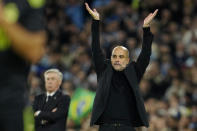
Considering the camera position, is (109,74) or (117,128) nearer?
(117,128)

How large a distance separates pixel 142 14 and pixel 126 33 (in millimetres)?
1192

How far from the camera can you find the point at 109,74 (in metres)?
7.48

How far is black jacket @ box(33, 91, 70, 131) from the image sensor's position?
8.20 meters

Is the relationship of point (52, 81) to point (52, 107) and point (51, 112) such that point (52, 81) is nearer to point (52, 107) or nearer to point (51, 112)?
point (52, 107)

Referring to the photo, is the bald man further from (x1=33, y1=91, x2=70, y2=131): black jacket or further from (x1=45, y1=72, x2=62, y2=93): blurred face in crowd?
(x1=45, y1=72, x2=62, y2=93): blurred face in crowd

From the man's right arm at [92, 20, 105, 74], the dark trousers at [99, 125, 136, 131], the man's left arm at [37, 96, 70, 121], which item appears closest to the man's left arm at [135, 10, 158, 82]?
the man's right arm at [92, 20, 105, 74]

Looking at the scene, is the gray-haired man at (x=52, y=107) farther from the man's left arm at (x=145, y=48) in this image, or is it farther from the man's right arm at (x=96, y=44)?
the man's left arm at (x=145, y=48)

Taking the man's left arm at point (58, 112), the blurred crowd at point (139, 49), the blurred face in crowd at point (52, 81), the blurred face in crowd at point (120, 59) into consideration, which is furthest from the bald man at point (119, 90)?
the blurred crowd at point (139, 49)

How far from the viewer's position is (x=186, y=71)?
13.8 metres

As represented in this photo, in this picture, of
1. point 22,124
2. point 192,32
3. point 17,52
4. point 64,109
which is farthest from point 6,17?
point 192,32

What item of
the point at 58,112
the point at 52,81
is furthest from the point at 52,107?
the point at 52,81

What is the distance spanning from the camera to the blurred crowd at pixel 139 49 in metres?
12.8

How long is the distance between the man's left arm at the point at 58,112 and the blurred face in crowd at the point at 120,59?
1.29 metres

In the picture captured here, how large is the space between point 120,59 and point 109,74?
30 cm
